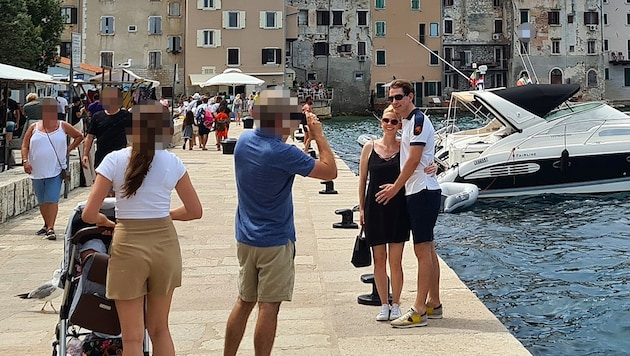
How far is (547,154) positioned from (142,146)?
15.4 m

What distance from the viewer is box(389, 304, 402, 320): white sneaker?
20.5 ft

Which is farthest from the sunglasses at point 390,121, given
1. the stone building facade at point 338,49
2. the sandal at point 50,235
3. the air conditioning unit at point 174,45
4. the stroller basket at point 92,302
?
the stone building facade at point 338,49

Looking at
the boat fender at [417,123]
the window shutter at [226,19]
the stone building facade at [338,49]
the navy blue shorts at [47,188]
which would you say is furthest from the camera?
the stone building facade at [338,49]

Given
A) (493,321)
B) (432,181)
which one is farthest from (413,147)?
(493,321)

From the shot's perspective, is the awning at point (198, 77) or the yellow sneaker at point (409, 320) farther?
the awning at point (198, 77)

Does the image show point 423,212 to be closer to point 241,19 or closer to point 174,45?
point 241,19

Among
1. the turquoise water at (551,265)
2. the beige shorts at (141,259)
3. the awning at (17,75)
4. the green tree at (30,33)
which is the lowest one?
the turquoise water at (551,265)

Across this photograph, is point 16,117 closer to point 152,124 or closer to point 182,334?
point 182,334

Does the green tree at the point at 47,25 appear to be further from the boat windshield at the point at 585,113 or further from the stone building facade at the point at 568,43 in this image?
the stone building facade at the point at 568,43

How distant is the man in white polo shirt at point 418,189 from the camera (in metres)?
5.97

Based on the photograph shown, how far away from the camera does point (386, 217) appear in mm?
6215

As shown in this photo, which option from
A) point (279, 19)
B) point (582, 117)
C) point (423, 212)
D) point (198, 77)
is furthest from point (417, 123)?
point (279, 19)

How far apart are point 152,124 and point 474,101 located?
1817 cm

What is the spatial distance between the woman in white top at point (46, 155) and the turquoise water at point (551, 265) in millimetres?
5468
